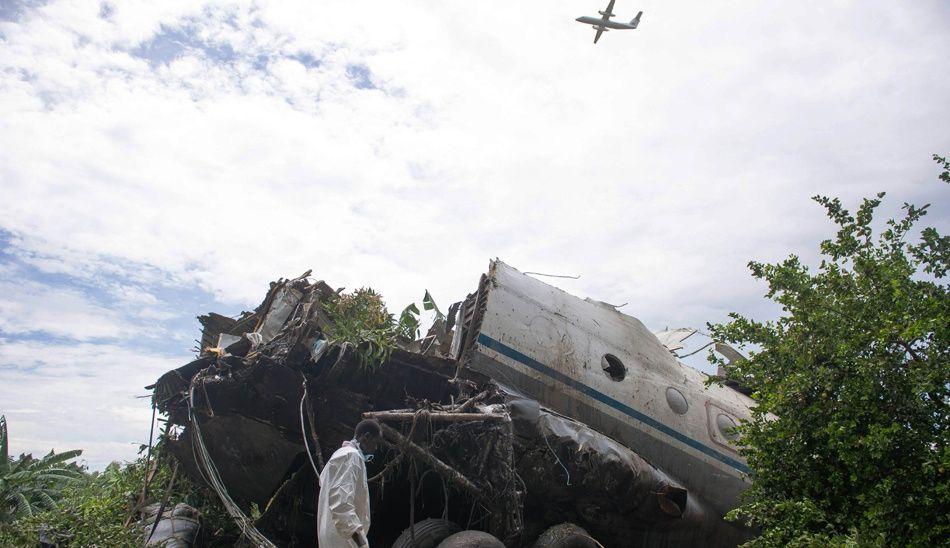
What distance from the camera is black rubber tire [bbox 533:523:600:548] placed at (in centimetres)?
803

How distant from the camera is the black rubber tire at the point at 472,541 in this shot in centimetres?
720

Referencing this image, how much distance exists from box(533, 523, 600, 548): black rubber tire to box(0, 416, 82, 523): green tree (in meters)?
12.9

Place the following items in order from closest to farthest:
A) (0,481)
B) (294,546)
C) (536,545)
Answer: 1. (536,545)
2. (294,546)
3. (0,481)

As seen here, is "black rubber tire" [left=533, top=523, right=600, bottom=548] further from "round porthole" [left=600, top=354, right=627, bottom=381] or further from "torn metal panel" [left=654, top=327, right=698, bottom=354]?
"torn metal panel" [left=654, top=327, right=698, bottom=354]

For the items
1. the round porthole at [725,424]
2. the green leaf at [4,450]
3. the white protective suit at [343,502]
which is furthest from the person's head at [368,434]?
the green leaf at [4,450]

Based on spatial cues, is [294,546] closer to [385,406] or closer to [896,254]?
[385,406]

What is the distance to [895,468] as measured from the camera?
24.1ft

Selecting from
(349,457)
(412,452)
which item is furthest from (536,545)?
(349,457)

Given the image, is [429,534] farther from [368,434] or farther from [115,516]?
[115,516]

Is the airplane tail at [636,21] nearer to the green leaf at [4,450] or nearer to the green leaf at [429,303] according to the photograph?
the green leaf at [429,303]

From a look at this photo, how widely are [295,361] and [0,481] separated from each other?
13.2 metres

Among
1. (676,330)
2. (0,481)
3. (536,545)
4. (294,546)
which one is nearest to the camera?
(536,545)

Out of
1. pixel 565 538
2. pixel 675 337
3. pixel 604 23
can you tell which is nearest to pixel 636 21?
pixel 604 23

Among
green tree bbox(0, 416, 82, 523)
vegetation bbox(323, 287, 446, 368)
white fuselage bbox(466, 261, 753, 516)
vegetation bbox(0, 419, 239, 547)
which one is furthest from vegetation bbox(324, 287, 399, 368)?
green tree bbox(0, 416, 82, 523)
